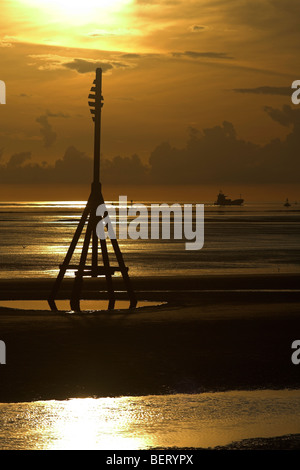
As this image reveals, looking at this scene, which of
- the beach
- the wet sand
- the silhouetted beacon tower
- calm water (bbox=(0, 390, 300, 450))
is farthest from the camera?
the silhouetted beacon tower

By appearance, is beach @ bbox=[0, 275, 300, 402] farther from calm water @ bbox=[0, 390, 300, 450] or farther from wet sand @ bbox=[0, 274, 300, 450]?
calm water @ bbox=[0, 390, 300, 450]

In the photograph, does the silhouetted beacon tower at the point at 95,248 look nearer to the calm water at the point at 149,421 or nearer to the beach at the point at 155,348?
the beach at the point at 155,348

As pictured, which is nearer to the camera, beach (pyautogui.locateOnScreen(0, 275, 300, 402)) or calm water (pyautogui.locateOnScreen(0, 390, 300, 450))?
calm water (pyautogui.locateOnScreen(0, 390, 300, 450))

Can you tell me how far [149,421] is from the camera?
905 cm

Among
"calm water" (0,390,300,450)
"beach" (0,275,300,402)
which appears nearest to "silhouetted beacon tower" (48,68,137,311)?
"beach" (0,275,300,402)

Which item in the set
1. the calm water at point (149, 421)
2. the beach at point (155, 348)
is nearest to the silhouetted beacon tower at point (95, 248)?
Answer: the beach at point (155, 348)

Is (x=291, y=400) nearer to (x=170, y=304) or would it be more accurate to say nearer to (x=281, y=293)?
(x=170, y=304)

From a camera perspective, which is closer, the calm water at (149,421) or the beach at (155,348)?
the calm water at (149,421)

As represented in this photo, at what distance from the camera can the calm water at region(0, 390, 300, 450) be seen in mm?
8281

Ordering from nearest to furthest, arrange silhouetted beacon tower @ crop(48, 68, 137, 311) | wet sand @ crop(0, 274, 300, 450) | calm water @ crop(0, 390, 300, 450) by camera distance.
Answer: calm water @ crop(0, 390, 300, 450) < wet sand @ crop(0, 274, 300, 450) < silhouetted beacon tower @ crop(48, 68, 137, 311)

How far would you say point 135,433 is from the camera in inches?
336

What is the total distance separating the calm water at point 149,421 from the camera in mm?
8281

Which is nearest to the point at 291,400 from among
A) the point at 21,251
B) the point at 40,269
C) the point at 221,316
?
the point at 221,316
